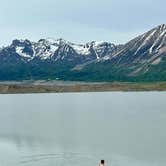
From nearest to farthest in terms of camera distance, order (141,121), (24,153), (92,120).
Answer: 1. (24,153)
2. (141,121)
3. (92,120)

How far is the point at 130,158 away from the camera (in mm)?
43844

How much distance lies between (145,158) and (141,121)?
1376 inches

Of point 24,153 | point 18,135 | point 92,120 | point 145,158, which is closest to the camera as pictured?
point 145,158

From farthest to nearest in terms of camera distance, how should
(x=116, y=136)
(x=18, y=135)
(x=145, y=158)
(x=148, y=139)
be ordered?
(x=18, y=135), (x=116, y=136), (x=148, y=139), (x=145, y=158)

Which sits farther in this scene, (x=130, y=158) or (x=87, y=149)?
(x=87, y=149)

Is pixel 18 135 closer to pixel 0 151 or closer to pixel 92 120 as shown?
pixel 0 151

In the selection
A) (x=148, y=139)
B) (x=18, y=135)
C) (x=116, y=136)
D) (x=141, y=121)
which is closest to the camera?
(x=148, y=139)

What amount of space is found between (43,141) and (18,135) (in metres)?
9.20

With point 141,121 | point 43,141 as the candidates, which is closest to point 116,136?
point 43,141

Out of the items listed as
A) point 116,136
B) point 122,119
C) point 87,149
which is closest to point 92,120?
point 122,119

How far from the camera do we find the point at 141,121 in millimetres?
78375

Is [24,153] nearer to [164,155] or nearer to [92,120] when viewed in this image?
[164,155]

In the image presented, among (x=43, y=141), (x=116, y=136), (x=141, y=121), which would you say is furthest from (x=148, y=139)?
(x=141, y=121)

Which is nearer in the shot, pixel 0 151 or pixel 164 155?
pixel 164 155
